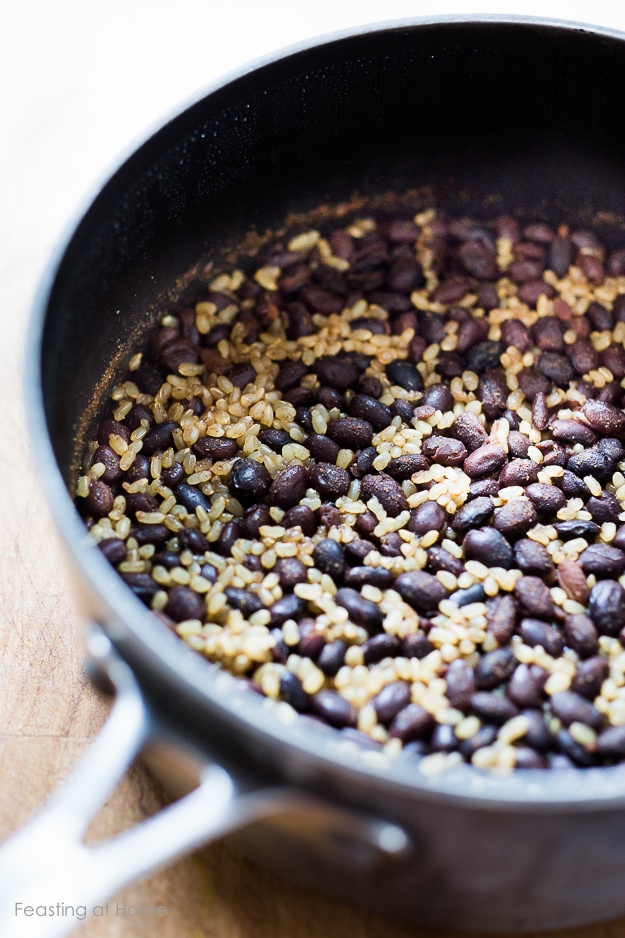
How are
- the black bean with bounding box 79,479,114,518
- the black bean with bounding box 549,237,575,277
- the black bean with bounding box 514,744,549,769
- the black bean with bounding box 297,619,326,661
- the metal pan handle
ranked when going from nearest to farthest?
1. the metal pan handle
2. the black bean with bounding box 514,744,549,769
3. the black bean with bounding box 297,619,326,661
4. the black bean with bounding box 79,479,114,518
5. the black bean with bounding box 549,237,575,277

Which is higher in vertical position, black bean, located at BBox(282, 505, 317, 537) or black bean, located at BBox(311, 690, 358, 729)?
black bean, located at BBox(282, 505, 317, 537)

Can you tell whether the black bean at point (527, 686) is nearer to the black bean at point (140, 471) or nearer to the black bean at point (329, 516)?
the black bean at point (329, 516)

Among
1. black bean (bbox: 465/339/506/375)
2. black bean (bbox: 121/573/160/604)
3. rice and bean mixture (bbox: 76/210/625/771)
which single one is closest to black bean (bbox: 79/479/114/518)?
rice and bean mixture (bbox: 76/210/625/771)

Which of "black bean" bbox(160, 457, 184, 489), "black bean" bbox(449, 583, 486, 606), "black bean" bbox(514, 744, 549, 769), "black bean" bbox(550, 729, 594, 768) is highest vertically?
"black bean" bbox(160, 457, 184, 489)

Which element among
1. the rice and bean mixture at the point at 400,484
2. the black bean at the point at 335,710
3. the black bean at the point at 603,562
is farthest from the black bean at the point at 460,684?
the black bean at the point at 603,562

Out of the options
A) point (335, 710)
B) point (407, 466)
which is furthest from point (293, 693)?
point (407, 466)

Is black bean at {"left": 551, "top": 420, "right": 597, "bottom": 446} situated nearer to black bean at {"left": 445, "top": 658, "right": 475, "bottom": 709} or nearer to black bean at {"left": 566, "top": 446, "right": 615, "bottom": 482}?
black bean at {"left": 566, "top": 446, "right": 615, "bottom": 482}

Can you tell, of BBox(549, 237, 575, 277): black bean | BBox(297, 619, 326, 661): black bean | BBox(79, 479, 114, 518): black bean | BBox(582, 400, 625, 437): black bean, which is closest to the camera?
BBox(297, 619, 326, 661): black bean
